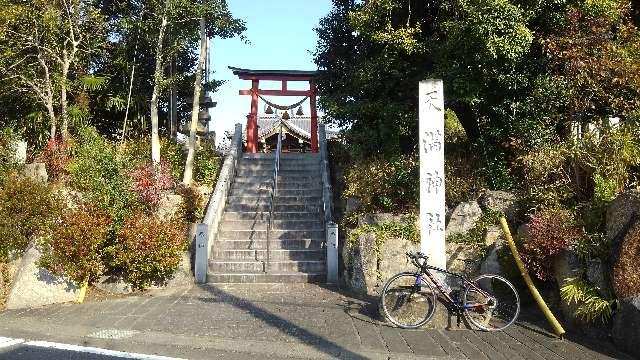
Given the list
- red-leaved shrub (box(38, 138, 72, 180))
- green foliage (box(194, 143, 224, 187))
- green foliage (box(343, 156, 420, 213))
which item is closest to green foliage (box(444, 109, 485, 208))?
green foliage (box(343, 156, 420, 213))

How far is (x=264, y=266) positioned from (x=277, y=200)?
3142 mm

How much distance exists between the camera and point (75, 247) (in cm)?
850

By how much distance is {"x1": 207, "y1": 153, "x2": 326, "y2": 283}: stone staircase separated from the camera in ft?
35.3

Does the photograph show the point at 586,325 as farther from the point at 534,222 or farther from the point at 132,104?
the point at 132,104

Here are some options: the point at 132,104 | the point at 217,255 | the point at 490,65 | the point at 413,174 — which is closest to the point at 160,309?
the point at 217,255

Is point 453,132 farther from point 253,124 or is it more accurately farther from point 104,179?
point 104,179

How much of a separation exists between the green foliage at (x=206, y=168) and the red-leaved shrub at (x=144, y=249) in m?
4.74

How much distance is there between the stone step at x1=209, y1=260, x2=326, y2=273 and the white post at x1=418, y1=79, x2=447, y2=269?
4.00m

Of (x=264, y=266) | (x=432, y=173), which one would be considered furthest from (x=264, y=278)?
(x=432, y=173)

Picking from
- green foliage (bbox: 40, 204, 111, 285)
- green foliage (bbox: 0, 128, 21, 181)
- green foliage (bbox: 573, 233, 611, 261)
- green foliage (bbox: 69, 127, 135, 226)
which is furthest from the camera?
green foliage (bbox: 0, 128, 21, 181)

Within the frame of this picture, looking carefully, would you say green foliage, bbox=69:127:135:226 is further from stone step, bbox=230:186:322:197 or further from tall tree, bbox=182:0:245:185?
stone step, bbox=230:186:322:197

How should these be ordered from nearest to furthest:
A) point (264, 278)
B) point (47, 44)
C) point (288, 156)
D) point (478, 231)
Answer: point (478, 231), point (264, 278), point (47, 44), point (288, 156)

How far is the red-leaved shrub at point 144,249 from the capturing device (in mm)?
9094

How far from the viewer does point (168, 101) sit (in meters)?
17.7
